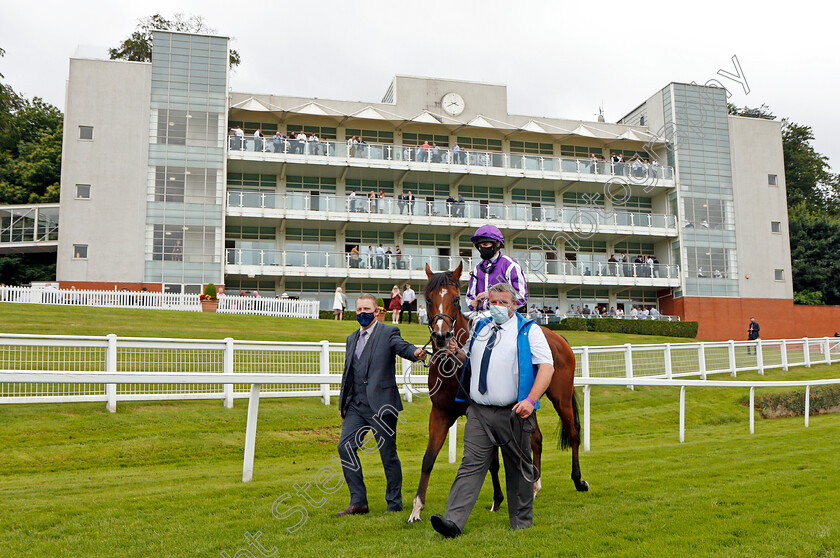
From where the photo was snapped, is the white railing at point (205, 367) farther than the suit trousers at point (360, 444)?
Yes

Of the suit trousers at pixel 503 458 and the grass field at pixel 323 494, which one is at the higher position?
the suit trousers at pixel 503 458

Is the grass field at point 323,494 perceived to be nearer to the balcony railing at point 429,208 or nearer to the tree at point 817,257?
the balcony railing at point 429,208

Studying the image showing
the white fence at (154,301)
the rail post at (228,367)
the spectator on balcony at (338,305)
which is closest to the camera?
the rail post at (228,367)

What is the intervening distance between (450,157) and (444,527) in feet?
120

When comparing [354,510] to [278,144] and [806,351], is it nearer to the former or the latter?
[806,351]

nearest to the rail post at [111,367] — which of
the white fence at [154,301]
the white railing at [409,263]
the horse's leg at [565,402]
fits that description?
the horse's leg at [565,402]

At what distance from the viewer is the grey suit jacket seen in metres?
5.82

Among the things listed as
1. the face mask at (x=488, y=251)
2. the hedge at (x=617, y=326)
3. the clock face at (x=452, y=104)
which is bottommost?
the hedge at (x=617, y=326)

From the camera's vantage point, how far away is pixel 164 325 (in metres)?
22.3

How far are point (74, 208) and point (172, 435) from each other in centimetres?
2928

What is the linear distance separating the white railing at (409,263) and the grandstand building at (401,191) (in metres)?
0.11

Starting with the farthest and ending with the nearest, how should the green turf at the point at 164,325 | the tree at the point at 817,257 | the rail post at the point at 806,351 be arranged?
1. the tree at the point at 817,257
2. the rail post at the point at 806,351
3. the green turf at the point at 164,325

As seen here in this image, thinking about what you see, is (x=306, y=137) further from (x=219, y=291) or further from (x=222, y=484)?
(x=222, y=484)

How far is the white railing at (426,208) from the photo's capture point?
3725 centimetres
